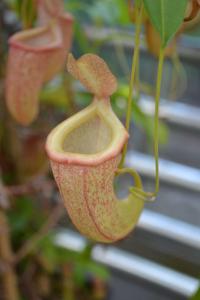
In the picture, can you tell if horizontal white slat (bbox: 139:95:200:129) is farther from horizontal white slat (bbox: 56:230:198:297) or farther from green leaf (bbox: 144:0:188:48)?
green leaf (bbox: 144:0:188:48)

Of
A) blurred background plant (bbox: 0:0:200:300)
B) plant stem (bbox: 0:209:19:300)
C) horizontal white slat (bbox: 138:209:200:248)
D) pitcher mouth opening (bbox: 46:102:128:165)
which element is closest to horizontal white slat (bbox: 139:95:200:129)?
blurred background plant (bbox: 0:0:200:300)

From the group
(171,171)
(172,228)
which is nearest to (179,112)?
(171,171)

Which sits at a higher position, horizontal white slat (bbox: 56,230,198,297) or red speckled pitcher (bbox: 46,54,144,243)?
red speckled pitcher (bbox: 46,54,144,243)

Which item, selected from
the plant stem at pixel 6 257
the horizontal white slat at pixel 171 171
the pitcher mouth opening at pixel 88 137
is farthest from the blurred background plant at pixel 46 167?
the pitcher mouth opening at pixel 88 137

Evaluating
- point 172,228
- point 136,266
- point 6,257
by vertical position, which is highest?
point 6,257

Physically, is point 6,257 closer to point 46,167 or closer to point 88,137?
point 46,167

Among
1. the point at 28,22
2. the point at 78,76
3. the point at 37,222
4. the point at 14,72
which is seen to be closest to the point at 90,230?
the point at 78,76

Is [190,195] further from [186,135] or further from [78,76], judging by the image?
[78,76]
